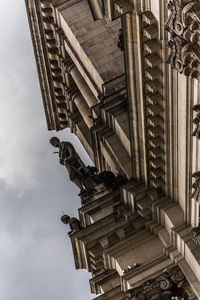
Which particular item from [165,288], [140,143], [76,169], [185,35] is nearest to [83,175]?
[76,169]

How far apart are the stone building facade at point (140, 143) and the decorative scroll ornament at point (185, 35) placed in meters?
0.03

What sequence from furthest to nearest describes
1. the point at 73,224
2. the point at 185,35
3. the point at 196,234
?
the point at 73,224 < the point at 196,234 < the point at 185,35

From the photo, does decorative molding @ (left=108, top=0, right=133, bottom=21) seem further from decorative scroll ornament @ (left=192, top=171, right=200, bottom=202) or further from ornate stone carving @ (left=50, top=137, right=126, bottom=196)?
ornate stone carving @ (left=50, top=137, right=126, bottom=196)

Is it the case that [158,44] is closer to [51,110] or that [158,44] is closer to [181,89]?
[181,89]

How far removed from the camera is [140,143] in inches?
1088

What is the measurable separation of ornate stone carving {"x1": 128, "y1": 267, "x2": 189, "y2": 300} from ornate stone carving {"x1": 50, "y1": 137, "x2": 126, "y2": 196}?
7008 millimetres

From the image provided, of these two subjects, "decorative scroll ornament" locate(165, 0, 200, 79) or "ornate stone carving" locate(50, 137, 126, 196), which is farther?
"ornate stone carving" locate(50, 137, 126, 196)

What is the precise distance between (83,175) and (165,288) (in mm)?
11353

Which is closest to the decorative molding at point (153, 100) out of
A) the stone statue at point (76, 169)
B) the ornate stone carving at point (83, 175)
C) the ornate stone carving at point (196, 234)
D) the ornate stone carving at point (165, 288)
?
the ornate stone carving at point (83, 175)

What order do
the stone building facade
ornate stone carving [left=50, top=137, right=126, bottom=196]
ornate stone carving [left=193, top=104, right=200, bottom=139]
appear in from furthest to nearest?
1. ornate stone carving [left=50, top=137, right=126, bottom=196]
2. the stone building facade
3. ornate stone carving [left=193, top=104, right=200, bottom=139]

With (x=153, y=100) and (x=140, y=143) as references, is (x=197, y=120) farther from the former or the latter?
(x=140, y=143)

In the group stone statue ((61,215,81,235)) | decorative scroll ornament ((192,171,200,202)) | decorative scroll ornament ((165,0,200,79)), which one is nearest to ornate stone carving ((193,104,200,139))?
decorative scroll ornament ((165,0,200,79))

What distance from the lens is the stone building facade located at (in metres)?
22.2

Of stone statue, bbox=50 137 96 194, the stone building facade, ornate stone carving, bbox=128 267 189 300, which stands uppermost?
stone statue, bbox=50 137 96 194
